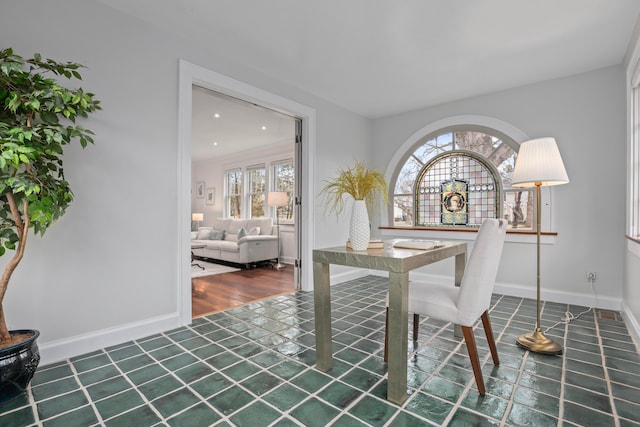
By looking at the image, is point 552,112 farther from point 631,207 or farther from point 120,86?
point 120,86

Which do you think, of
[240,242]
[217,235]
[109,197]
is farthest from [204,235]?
[109,197]

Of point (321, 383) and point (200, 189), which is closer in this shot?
point (321, 383)

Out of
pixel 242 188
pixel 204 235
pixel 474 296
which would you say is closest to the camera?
pixel 474 296

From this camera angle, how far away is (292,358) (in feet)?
7.09

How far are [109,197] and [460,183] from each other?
4013 mm

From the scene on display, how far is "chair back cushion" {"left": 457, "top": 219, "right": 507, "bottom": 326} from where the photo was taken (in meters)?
1.72

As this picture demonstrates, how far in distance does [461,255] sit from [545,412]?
3.68ft

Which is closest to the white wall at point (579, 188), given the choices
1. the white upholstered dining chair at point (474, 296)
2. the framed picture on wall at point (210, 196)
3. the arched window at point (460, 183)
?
the arched window at point (460, 183)

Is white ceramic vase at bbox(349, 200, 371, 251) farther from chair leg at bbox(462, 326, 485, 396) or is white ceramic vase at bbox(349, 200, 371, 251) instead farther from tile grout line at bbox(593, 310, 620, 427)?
tile grout line at bbox(593, 310, 620, 427)

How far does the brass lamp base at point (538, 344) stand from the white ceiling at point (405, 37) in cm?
244

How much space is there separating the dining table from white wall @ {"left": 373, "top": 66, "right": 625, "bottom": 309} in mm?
2134

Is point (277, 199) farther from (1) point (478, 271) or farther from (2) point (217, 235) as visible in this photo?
(1) point (478, 271)

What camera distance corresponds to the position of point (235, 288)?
423cm

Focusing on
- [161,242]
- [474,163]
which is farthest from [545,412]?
[474,163]
